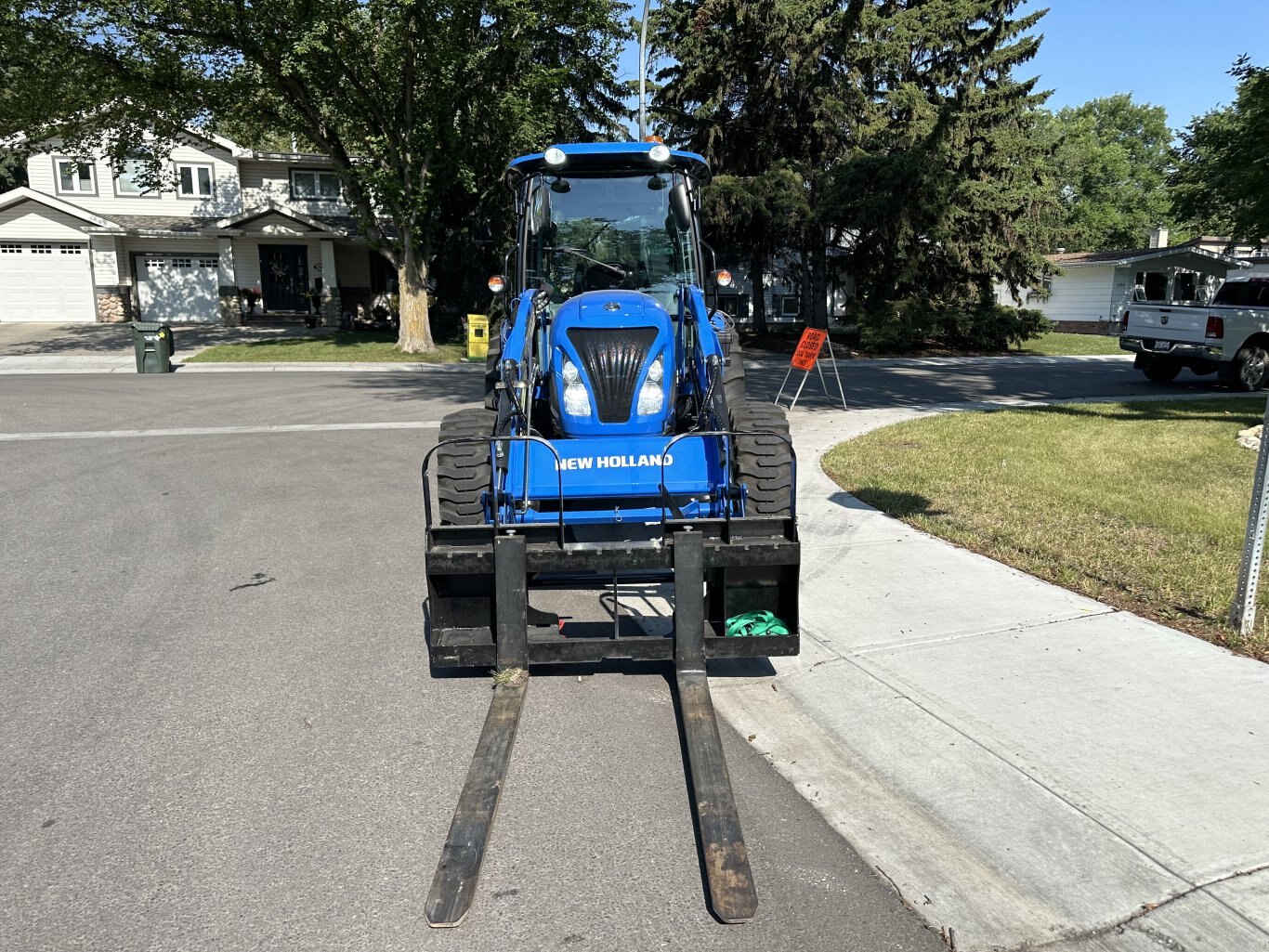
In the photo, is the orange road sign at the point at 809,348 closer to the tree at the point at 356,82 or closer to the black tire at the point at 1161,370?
the black tire at the point at 1161,370

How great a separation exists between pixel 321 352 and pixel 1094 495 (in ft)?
67.5

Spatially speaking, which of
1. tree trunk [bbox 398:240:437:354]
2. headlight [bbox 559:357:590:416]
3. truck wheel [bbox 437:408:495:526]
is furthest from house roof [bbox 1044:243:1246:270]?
truck wheel [bbox 437:408:495:526]

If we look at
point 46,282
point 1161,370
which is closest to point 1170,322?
point 1161,370

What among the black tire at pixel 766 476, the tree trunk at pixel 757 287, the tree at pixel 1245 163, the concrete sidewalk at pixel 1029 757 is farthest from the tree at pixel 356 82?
the concrete sidewalk at pixel 1029 757

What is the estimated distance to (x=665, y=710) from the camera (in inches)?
177

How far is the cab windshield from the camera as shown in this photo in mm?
6914

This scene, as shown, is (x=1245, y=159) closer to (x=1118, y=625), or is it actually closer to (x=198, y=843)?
(x=1118, y=625)

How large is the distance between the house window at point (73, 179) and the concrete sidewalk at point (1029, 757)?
1391 inches

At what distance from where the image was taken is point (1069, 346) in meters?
30.5

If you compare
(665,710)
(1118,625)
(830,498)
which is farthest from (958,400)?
(665,710)

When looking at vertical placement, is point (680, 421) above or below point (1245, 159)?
below

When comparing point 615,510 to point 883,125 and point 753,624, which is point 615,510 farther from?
point 883,125

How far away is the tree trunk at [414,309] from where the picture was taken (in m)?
24.1

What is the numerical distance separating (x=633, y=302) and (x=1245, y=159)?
12647mm
